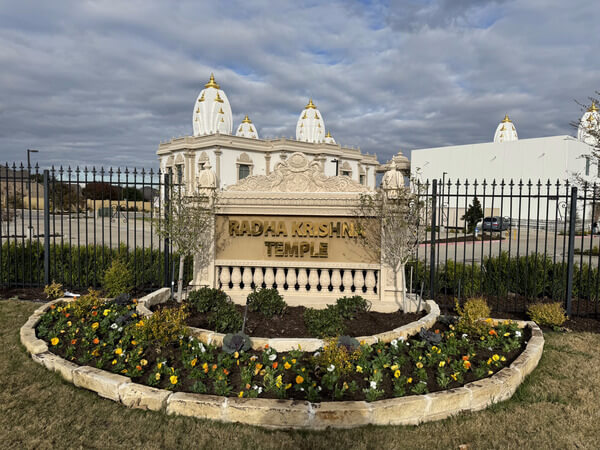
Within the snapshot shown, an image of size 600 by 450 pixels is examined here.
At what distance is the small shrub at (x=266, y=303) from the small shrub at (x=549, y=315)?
444 centimetres

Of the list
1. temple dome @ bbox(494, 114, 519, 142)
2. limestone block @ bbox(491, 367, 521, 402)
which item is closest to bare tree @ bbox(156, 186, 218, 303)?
limestone block @ bbox(491, 367, 521, 402)

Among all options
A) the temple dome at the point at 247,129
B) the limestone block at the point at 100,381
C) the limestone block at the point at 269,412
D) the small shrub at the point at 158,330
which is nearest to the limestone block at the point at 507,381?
the limestone block at the point at 269,412

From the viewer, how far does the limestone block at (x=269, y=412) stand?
3.86 m

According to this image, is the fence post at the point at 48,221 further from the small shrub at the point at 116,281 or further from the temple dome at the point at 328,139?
the temple dome at the point at 328,139

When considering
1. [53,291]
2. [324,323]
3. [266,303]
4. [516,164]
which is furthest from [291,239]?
[516,164]

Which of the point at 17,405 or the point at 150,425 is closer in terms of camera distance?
the point at 150,425

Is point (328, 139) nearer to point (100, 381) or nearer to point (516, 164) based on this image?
point (516, 164)

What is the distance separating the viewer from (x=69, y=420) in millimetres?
3996

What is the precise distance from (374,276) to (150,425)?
4.79m

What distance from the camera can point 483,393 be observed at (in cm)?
436

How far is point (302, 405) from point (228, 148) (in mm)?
42028

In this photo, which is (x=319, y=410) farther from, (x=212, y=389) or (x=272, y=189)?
(x=272, y=189)

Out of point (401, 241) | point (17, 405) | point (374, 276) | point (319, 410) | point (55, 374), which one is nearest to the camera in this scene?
point (319, 410)

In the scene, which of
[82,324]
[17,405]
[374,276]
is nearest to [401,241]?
[374,276]
